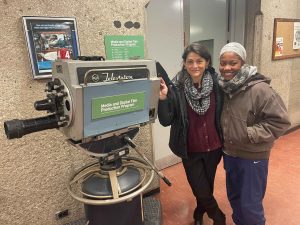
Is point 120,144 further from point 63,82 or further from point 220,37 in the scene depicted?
point 220,37

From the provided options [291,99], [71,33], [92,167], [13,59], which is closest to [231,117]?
[92,167]

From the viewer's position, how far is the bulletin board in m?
3.07

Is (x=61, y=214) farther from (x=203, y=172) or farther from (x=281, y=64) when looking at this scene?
(x=281, y=64)

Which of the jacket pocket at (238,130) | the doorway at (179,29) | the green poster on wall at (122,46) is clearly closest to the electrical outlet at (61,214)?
the doorway at (179,29)

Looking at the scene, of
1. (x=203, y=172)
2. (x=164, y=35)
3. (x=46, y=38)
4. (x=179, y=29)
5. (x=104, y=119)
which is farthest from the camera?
(x=179, y=29)

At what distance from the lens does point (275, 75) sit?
3250 mm

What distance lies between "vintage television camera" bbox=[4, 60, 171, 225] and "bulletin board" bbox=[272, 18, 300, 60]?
A: 2.63 m

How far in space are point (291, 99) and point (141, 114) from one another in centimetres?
327

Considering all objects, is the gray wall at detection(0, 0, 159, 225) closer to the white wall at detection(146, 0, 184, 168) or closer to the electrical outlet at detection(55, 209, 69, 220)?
the electrical outlet at detection(55, 209, 69, 220)

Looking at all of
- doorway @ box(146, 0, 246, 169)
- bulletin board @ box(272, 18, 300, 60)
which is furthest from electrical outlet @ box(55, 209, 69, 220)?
bulletin board @ box(272, 18, 300, 60)

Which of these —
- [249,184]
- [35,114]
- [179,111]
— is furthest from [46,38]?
[249,184]

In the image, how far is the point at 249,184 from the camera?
149cm

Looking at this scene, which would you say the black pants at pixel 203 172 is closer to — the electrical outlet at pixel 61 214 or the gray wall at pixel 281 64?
the electrical outlet at pixel 61 214

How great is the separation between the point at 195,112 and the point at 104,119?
0.71 m
